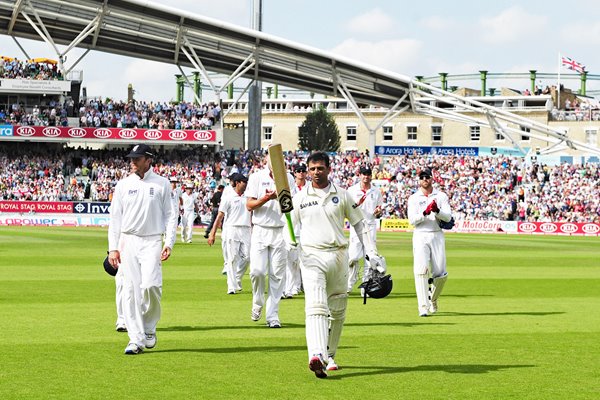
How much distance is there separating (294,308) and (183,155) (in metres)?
50.6

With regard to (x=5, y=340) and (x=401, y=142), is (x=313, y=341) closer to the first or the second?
(x=5, y=340)

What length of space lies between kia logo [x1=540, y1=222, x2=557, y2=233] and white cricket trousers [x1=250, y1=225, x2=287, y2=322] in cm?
4268

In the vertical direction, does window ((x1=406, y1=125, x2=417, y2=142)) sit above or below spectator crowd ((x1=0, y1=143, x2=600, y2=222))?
above

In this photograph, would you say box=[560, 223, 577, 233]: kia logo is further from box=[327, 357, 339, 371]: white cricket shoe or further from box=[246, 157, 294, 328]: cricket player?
box=[327, 357, 339, 371]: white cricket shoe

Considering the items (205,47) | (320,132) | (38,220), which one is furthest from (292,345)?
(320,132)

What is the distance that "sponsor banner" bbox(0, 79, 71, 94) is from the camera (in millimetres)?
66000

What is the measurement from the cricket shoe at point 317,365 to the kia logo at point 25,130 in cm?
5675

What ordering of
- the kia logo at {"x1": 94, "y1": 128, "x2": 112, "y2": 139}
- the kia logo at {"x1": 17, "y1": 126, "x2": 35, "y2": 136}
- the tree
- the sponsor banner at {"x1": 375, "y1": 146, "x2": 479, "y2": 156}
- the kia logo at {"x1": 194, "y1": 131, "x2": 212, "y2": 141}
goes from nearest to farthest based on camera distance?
the kia logo at {"x1": 17, "y1": 126, "x2": 35, "y2": 136}, the kia logo at {"x1": 94, "y1": 128, "x2": 112, "y2": 139}, the kia logo at {"x1": 194, "y1": 131, "x2": 212, "y2": 141}, the sponsor banner at {"x1": 375, "y1": 146, "x2": 479, "y2": 156}, the tree

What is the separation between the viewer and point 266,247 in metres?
14.1

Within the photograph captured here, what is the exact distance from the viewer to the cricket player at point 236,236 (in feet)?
62.0

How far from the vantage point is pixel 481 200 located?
5984 centimetres

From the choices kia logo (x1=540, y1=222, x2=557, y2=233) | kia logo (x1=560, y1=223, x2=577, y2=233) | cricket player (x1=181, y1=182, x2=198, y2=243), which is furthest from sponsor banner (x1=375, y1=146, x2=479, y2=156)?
cricket player (x1=181, y1=182, x2=198, y2=243)

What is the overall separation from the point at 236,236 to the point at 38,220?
3670cm

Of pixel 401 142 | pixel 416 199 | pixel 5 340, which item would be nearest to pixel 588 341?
pixel 416 199
